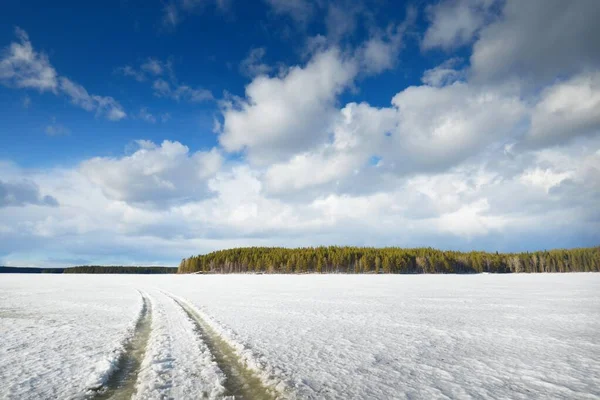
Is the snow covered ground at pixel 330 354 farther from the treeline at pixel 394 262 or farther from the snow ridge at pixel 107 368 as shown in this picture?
the treeline at pixel 394 262

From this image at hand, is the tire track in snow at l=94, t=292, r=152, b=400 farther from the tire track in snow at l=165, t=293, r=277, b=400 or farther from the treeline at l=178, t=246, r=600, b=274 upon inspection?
the treeline at l=178, t=246, r=600, b=274

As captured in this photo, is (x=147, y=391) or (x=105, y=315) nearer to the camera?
(x=147, y=391)

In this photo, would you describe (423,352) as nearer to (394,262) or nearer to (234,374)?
(234,374)

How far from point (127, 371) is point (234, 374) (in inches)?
100

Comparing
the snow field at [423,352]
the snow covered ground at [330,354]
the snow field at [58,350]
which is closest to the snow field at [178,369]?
the snow covered ground at [330,354]

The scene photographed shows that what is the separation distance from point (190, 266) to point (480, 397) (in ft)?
536

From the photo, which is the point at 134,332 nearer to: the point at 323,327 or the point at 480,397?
the point at 323,327

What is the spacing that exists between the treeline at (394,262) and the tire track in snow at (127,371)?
117m

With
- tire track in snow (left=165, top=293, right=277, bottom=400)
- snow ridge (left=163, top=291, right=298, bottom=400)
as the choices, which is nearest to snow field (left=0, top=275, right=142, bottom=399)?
tire track in snow (left=165, top=293, right=277, bottom=400)

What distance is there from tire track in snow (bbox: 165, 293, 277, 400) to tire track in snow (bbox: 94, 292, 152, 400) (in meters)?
1.82

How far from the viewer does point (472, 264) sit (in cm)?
14150

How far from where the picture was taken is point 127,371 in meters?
7.51

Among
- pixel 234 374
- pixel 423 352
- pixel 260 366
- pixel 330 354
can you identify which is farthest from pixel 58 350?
pixel 423 352

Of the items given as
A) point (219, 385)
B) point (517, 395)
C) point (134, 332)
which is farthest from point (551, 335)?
point (134, 332)
